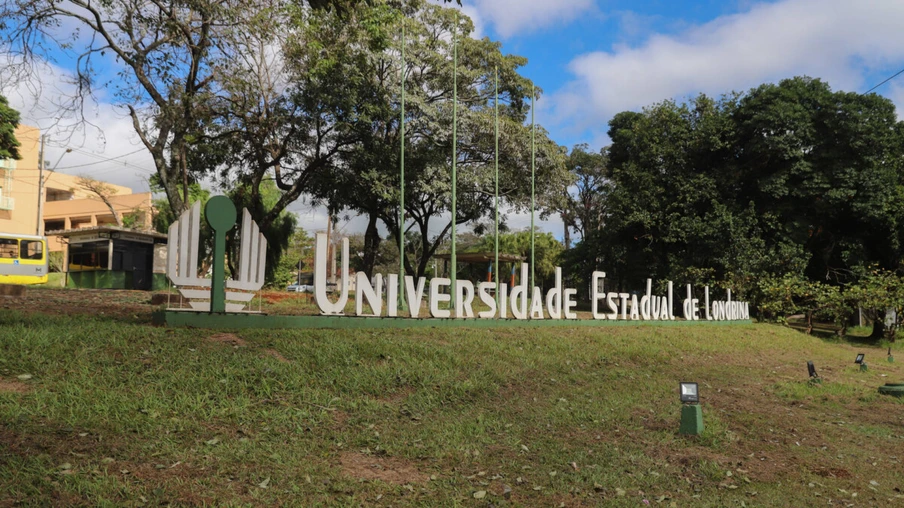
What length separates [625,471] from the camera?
226 inches

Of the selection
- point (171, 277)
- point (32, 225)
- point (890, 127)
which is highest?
point (890, 127)

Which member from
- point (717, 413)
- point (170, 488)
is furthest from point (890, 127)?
point (170, 488)

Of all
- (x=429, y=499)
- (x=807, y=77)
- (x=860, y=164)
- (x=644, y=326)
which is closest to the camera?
(x=429, y=499)

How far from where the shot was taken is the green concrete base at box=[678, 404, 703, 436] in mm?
7036

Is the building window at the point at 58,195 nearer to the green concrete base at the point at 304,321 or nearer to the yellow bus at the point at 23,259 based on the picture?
the yellow bus at the point at 23,259

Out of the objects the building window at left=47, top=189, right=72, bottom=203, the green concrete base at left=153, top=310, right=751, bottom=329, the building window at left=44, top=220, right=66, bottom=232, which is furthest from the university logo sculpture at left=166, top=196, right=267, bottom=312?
the building window at left=47, top=189, right=72, bottom=203

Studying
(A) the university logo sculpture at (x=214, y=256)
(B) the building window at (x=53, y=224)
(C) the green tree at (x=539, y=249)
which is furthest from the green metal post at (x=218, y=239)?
(B) the building window at (x=53, y=224)

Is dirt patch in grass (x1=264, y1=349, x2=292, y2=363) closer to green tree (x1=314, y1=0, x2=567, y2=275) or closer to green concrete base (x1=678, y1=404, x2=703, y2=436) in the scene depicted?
green concrete base (x1=678, y1=404, x2=703, y2=436)

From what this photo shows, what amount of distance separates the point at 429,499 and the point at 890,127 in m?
30.8

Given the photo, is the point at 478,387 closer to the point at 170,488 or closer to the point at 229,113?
the point at 170,488

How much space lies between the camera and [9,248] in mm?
24609

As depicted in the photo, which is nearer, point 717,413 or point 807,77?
point 717,413

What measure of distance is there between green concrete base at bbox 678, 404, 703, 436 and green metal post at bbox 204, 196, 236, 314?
6.28m

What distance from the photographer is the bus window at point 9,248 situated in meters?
24.5
